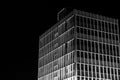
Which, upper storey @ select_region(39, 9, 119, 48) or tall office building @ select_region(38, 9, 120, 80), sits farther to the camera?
upper storey @ select_region(39, 9, 119, 48)

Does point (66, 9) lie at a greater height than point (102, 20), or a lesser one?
greater

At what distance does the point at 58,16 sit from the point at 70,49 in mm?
27436

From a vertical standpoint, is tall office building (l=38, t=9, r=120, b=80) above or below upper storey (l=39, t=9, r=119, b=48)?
below

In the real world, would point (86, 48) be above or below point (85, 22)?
below

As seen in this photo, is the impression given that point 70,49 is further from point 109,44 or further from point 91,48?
point 109,44

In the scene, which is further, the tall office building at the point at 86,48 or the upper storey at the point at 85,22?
the upper storey at the point at 85,22

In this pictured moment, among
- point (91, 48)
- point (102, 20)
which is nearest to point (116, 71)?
point (91, 48)

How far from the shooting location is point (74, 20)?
362 feet

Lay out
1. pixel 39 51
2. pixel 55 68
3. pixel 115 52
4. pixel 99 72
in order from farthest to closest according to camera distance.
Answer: pixel 39 51
pixel 55 68
pixel 115 52
pixel 99 72

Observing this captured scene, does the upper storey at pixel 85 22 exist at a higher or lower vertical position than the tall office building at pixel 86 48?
higher

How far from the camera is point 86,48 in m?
109

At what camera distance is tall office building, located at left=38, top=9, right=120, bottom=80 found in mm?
106562

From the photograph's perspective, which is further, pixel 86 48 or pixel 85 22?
pixel 85 22

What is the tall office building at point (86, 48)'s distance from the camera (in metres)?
107
